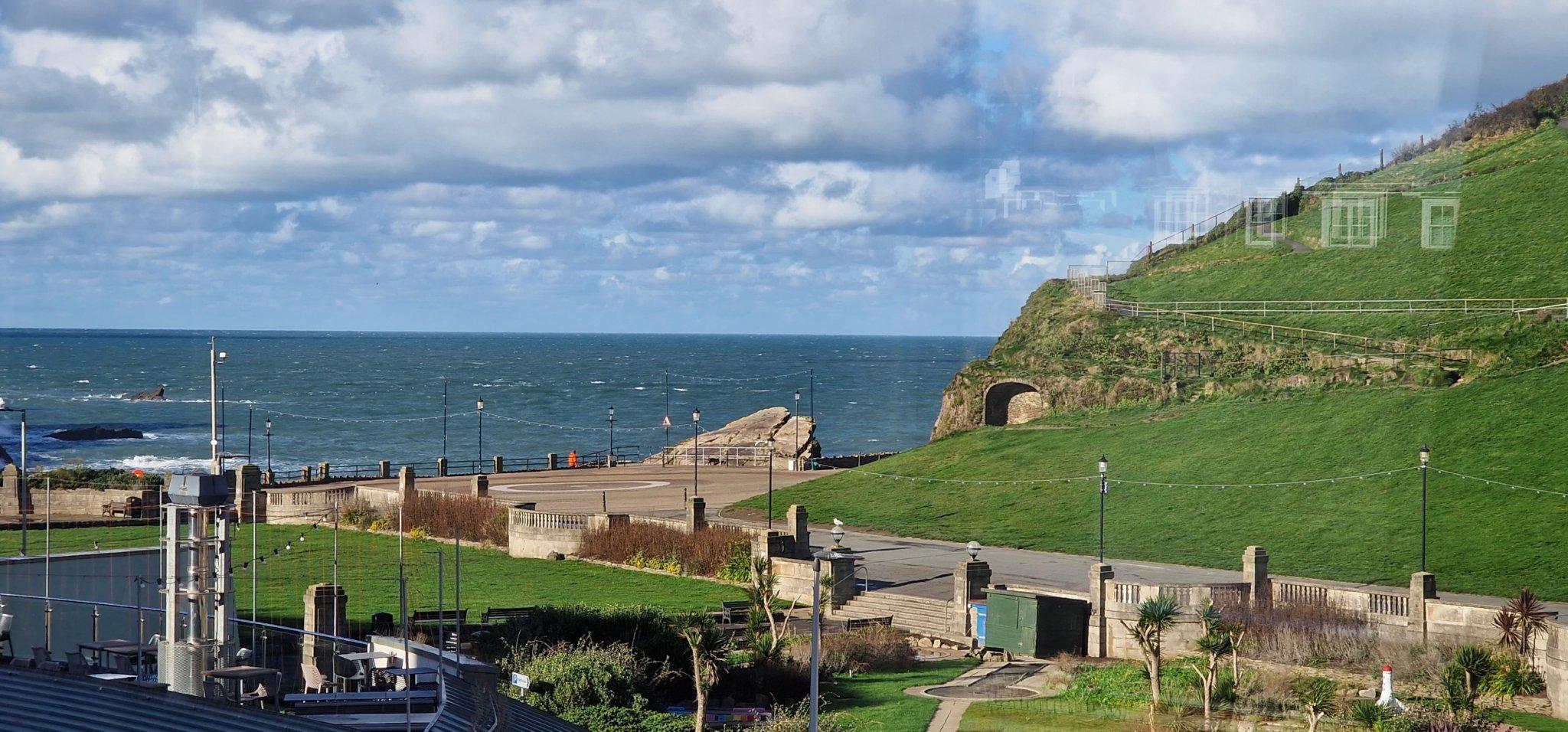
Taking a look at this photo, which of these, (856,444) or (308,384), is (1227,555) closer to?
(856,444)

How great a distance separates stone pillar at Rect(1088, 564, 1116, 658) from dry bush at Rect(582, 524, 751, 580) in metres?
13.0

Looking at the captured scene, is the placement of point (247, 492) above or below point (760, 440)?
below

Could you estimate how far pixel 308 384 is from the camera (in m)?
190

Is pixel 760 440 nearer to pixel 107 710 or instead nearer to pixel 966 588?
pixel 966 588

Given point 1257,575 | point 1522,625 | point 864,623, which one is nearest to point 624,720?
point 864,623

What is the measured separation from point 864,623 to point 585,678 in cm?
1319

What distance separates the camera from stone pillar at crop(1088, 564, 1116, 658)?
40.1 metres

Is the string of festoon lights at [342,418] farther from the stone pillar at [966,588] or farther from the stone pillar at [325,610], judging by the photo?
the stone pillar at [325,610]

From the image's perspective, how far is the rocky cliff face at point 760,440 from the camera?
82562mm

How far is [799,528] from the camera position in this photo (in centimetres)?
Answer: 4941

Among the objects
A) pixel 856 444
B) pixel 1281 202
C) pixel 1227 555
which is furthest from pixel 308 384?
pixel 1227 555

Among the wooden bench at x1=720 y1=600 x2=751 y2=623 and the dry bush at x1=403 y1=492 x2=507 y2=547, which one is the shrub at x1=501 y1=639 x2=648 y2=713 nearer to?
the wooden bench at x1=720 y1=600 x2=751 y2=623

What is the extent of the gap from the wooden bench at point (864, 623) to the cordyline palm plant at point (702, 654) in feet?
23.7

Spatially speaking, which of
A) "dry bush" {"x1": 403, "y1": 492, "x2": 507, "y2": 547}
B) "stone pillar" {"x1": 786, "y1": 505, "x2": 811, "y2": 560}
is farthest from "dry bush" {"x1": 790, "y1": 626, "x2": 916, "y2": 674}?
"dry bush" {"x1": 403, "y1": 492, "x2": 507, "y2": 547}
